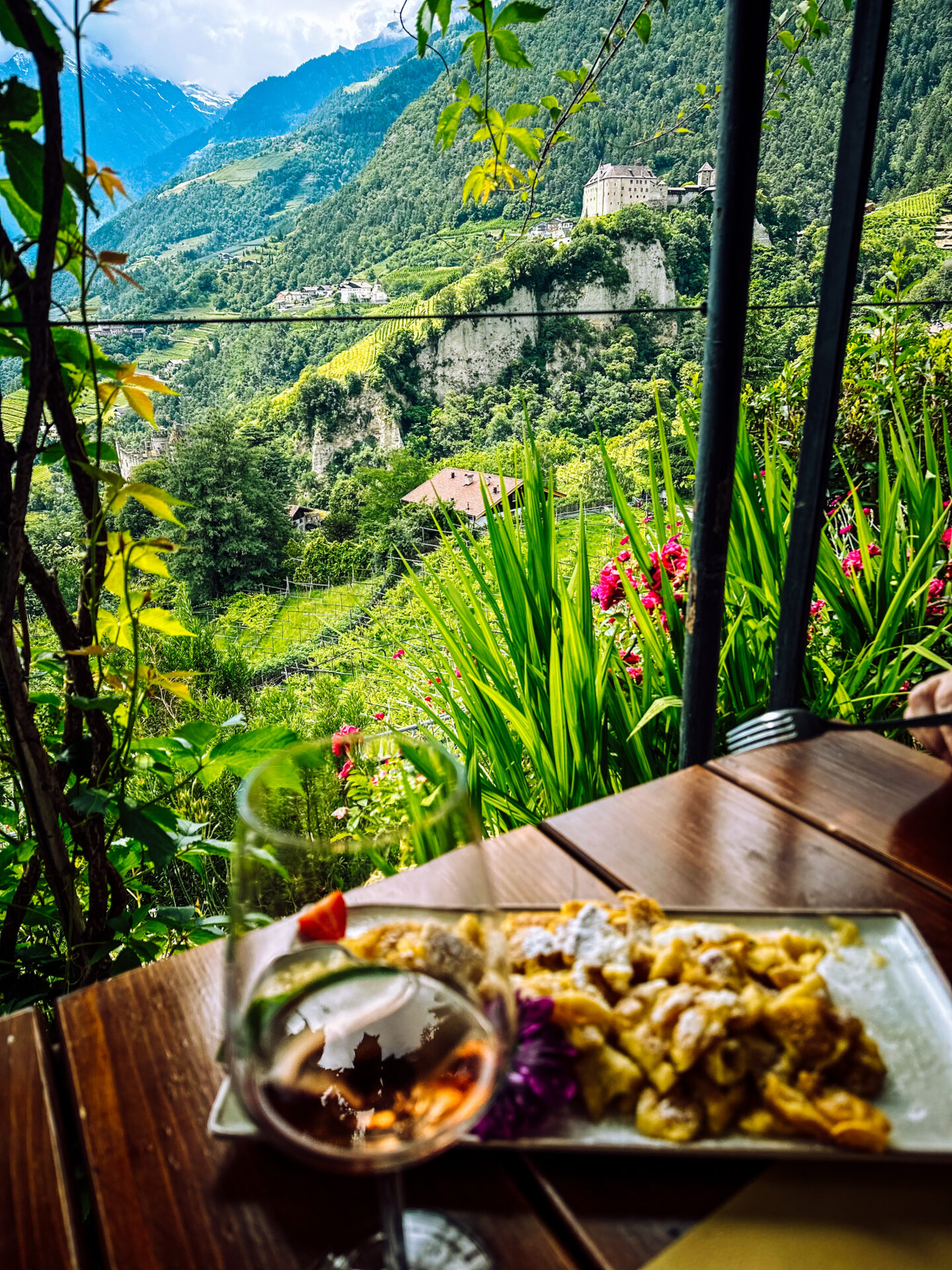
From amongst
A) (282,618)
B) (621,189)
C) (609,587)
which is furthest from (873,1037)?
(621,189)

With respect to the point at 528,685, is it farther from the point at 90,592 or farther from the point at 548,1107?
the point at 548,1107

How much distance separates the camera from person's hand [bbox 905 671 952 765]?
0.61 meters

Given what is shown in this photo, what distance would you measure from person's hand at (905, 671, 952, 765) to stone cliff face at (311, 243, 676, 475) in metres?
20.9

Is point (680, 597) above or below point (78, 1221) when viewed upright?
above

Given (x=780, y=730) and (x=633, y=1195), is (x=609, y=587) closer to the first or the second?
(x=780, y=730)

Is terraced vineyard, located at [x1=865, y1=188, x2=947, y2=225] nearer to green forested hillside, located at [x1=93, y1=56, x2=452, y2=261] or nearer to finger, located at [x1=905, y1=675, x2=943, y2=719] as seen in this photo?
finger, located at [x1=905, y1=675, x2=943, y2=719]

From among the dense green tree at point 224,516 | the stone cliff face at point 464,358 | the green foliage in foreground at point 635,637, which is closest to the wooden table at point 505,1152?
the green foliage in foreground at point 635,637

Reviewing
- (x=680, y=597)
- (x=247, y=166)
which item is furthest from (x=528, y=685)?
(x=247, y=166)

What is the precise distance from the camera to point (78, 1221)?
314 mm

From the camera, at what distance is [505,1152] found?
0.32 meters

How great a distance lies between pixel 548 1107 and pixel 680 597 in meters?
1.12

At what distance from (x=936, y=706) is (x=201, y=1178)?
0.60m

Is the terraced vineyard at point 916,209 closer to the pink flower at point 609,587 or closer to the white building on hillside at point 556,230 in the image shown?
the white building on hillside at point 556,230

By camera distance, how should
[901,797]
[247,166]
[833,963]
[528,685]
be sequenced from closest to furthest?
[833,963] → [901,797] → [528,685] → [247,166]
